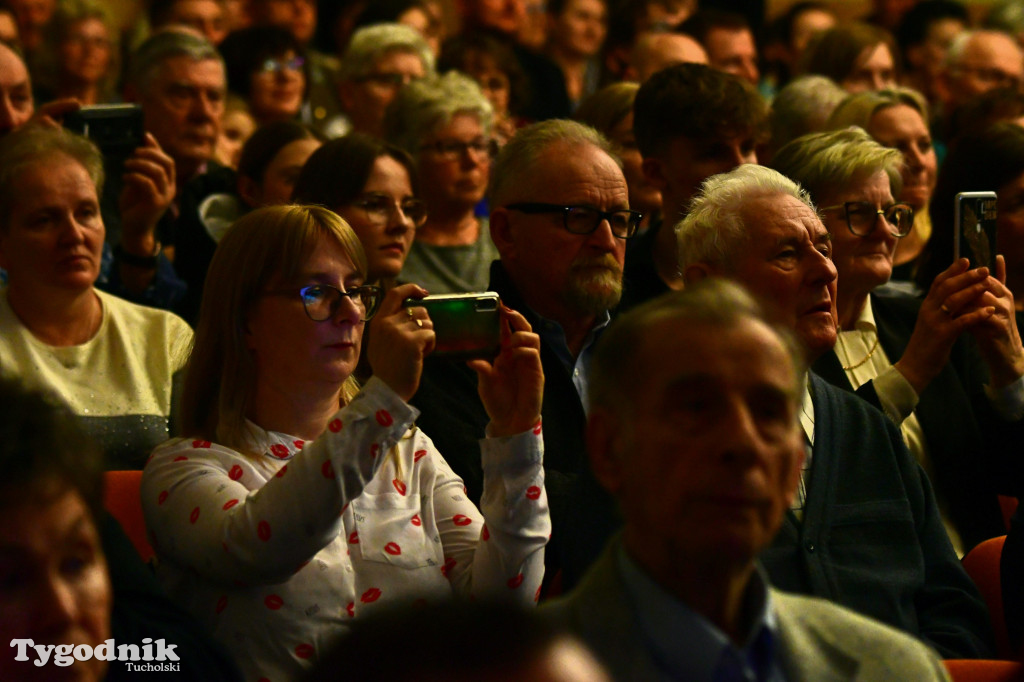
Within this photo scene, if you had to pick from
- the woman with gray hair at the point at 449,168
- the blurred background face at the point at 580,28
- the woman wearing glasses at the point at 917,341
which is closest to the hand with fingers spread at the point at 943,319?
the woman wearing glasses at the point at 917,341

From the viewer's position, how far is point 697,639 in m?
1.41

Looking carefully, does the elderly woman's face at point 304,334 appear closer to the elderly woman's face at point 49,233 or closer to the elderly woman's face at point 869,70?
the elderly woman's face at point 49,233

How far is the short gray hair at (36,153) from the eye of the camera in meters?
2.81

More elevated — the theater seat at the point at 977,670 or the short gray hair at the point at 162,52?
the theater seat at the point at 977,670

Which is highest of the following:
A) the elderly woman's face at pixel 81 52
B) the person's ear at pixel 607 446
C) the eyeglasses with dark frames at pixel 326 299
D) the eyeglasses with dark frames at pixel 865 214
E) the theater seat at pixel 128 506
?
the person's ear at pixel 607 446

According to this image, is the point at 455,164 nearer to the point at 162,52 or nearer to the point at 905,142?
the point at 162,52

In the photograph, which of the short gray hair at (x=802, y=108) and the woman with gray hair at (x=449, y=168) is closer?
the woman with gray hair at (x=449, y=168)

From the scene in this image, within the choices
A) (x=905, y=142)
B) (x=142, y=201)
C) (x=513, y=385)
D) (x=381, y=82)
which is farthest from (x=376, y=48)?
(x=513, y=385)

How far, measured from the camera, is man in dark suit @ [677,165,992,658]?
84.9 inches

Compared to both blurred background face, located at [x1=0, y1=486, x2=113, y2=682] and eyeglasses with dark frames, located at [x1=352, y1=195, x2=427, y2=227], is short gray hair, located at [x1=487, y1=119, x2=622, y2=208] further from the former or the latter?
→ blurred background face, located at [x1=0, y1=486, x2=113, y2=682]

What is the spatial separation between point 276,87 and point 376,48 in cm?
45

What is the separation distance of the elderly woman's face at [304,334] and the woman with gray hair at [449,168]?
1616mm

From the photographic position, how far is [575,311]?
2.76m

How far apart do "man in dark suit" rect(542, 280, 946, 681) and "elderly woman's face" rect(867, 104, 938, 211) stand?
2.61 meters
